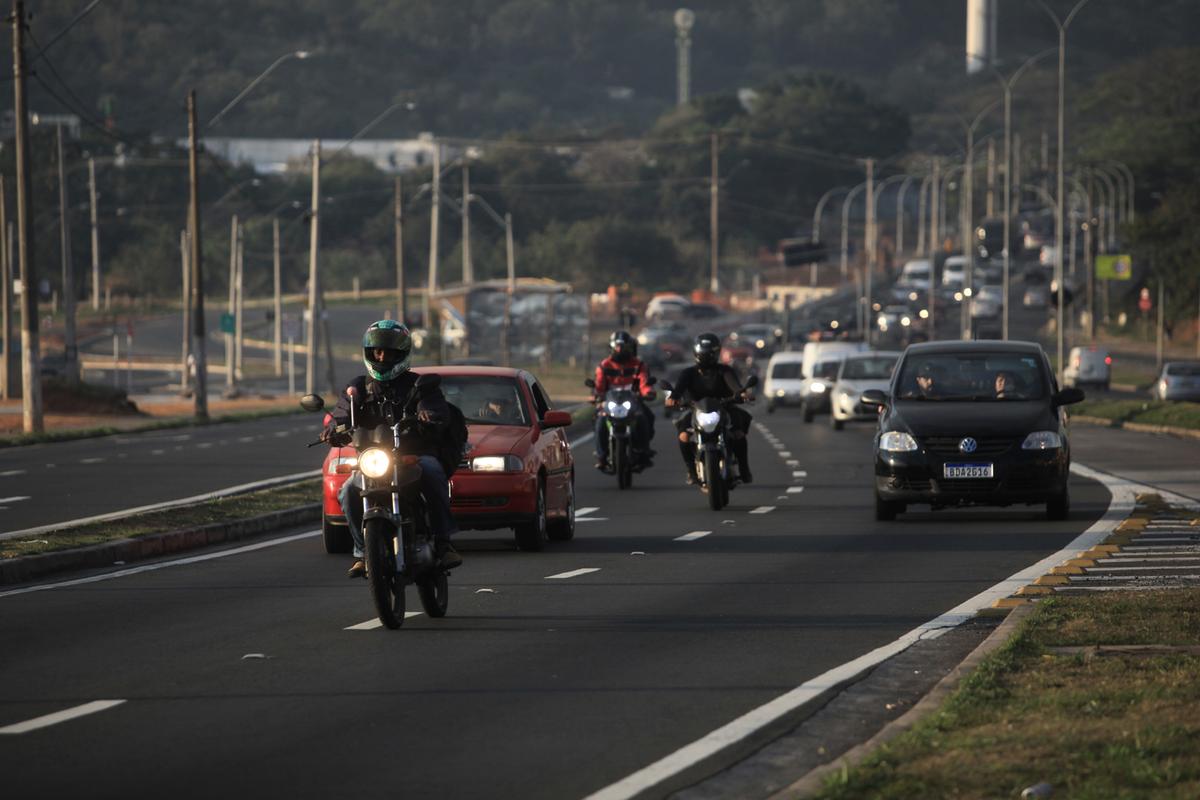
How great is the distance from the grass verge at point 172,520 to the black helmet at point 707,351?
4.09 meters

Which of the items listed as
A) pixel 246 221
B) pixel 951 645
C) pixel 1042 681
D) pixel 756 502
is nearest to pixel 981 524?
pixel 756 502

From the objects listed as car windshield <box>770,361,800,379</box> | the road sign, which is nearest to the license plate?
car windshield <box>770,361,800,379</box>

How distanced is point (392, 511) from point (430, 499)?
418 millimetres

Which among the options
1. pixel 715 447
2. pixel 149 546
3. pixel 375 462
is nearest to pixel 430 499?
pixel 375 462

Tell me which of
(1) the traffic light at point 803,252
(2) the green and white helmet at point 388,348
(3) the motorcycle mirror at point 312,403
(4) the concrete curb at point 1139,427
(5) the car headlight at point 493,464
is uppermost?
(1) the traffic light at point 803,252

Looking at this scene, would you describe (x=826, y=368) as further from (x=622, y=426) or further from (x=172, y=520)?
(x=172, y=520)

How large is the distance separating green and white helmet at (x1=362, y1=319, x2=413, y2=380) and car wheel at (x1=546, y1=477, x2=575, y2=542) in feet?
20.4

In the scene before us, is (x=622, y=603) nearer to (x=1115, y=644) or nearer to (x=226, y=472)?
(x=1115, y=644)

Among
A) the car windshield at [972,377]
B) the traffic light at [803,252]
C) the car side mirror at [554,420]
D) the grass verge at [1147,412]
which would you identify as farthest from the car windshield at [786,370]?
the traffic light at [803,252]

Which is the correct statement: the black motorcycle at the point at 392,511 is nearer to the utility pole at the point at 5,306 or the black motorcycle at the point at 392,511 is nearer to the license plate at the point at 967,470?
the license plate at the point at 967,470

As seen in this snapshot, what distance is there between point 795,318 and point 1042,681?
393 ft

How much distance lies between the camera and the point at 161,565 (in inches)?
696

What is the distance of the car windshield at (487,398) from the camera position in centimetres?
1952

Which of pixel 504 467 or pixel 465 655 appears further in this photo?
pixel 504 467
